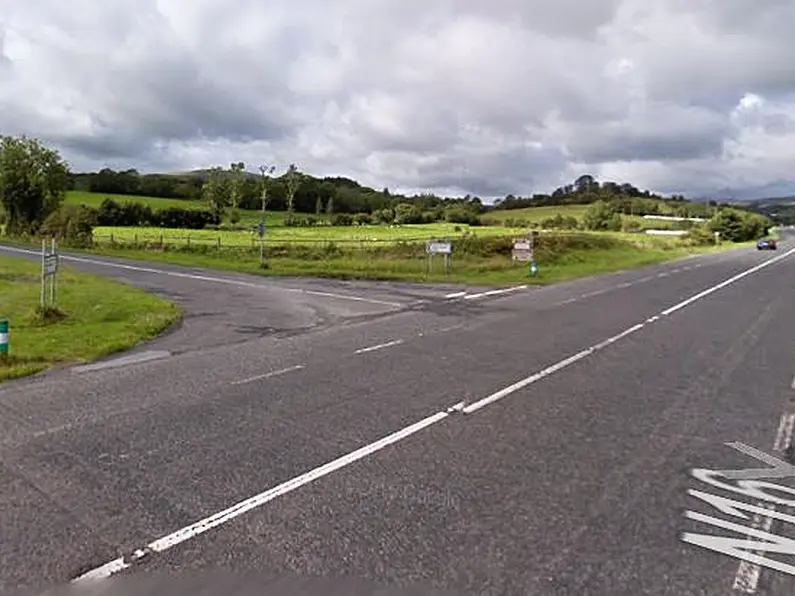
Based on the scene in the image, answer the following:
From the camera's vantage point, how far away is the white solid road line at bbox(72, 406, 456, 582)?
11.2ft

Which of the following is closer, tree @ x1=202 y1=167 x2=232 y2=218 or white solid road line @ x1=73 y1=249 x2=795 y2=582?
white solid road line @ x1=73 y1=249 x2=795 y2=582

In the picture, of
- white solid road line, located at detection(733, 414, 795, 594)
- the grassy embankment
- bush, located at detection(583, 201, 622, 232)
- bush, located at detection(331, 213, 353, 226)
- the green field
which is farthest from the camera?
bush, located at detection(583, 201, 622, 232)

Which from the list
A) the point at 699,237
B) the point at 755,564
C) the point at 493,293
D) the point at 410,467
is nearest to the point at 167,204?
the point at 699,237

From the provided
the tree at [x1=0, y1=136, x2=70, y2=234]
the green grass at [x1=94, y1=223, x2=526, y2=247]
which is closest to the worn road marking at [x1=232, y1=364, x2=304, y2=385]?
the green grass at [x1=94, y1=223, x2=526, y2=247]

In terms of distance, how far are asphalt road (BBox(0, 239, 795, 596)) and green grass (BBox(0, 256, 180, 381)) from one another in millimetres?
1043

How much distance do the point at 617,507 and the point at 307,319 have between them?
437 inches

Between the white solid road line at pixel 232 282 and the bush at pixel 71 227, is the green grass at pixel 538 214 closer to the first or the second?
the bush at pixel 71 227

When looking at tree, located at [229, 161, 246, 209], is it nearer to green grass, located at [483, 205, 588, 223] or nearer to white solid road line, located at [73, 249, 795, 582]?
green grass, located at [483, 205, 588, 223]

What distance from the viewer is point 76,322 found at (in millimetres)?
13266

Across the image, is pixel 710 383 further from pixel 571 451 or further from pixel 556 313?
pixel 556 313

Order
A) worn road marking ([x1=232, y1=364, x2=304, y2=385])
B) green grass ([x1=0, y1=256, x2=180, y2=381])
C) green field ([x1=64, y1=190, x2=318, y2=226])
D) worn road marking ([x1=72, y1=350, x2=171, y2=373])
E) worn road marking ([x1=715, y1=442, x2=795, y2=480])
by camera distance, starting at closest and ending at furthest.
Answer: worn road marking ([x1=715, y1=442, x2=795, y2=480]), worn road marking ([x1=232, y1=364, x2=304, y2=385]), worn road marking ([x1=72, y1=350, x2=171, y2=373]), green grass ([x1=0, y1=256, x2=180, y2=381]), green field ([x1=64, y1=190, x2=318, y2=226])

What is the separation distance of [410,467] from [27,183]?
74759mm

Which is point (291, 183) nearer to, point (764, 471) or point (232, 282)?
point (232, 282)

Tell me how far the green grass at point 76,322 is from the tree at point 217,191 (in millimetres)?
61267
